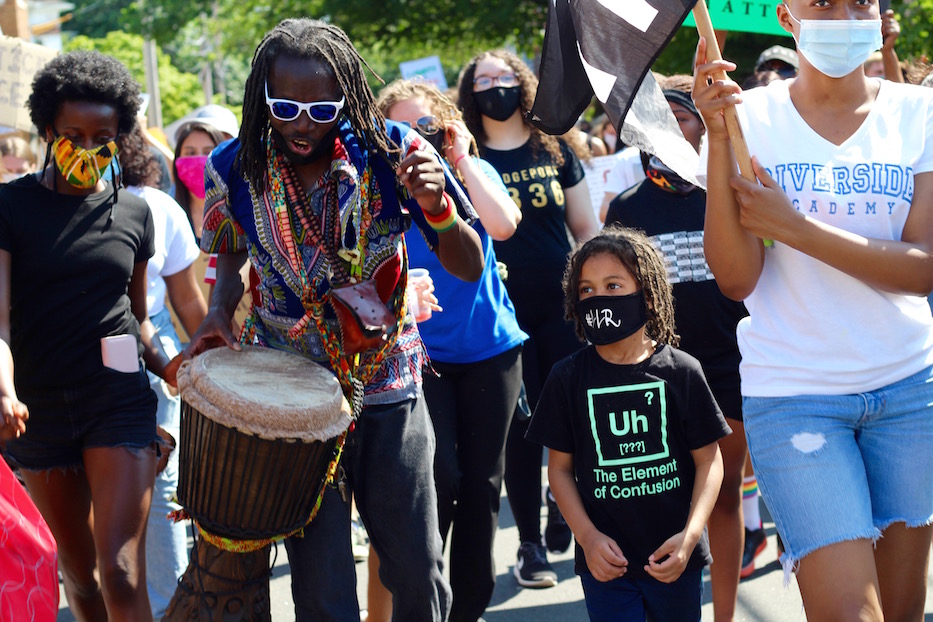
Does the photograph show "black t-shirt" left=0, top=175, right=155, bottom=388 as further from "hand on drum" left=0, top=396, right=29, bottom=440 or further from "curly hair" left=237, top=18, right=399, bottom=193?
"curly hair" left=237, top=18, right=399, bottom=193

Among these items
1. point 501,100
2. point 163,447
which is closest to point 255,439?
point 163,447

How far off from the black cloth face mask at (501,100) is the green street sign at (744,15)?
1217 millimetres

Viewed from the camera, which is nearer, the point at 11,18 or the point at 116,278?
the point at 116,278

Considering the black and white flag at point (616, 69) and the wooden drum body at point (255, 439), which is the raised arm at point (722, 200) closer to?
the black and white flag at point (616, 69)

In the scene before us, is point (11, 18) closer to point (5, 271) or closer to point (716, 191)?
point (5, 271)

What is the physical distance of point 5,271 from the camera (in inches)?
156

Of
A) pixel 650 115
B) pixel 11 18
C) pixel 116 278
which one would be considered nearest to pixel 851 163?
pixel 650 115

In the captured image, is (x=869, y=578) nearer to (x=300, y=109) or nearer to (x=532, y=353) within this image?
(x=300, y=109)

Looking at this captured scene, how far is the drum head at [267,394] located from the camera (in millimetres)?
3326

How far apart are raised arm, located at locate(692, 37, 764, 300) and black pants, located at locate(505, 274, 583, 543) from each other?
2.30 meters

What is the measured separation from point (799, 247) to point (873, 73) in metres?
4.79

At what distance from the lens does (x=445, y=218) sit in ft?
11.2

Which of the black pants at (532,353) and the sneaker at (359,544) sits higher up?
the black pants at (532,353)

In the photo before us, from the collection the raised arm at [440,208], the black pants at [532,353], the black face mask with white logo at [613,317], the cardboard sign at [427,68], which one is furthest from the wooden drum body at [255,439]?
the cardboard sign at [427,68]
